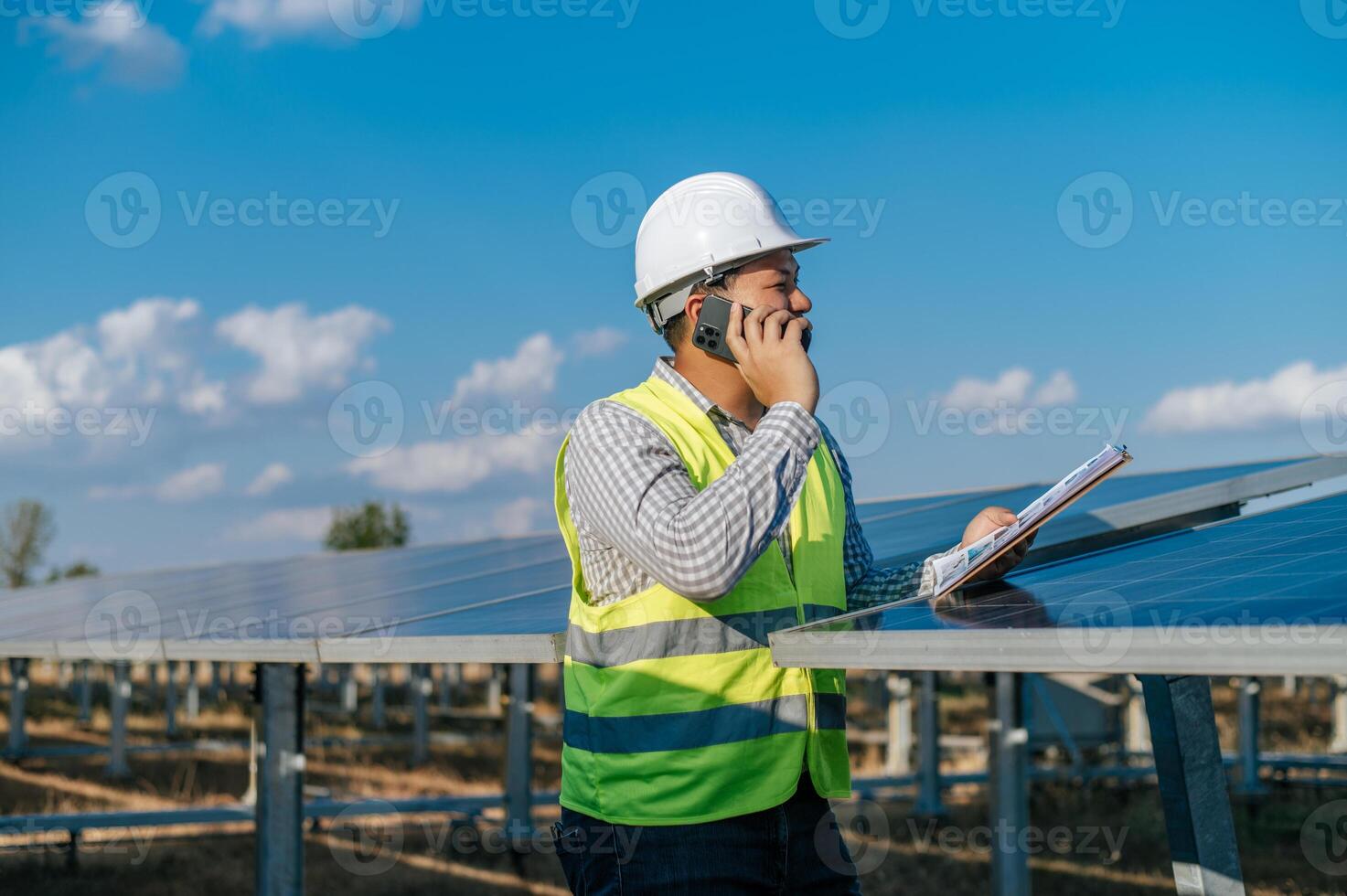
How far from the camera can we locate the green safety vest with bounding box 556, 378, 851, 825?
2697 mm

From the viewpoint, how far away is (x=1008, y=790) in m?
7.94

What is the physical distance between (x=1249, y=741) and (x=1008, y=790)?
330 inches

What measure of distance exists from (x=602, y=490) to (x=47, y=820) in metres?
10.3

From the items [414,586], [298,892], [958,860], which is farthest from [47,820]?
[958,860]

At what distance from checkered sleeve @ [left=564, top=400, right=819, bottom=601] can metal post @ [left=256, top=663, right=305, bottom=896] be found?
11.9 ft

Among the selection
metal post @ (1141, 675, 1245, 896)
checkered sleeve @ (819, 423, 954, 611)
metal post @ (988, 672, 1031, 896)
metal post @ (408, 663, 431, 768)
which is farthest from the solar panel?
metal post @ (408, 663, 431, 768)

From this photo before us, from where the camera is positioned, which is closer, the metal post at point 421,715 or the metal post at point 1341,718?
the metal post at point 1341,718

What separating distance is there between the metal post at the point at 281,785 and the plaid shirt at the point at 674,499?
357 centimetres

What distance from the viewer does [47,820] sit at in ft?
36.3
